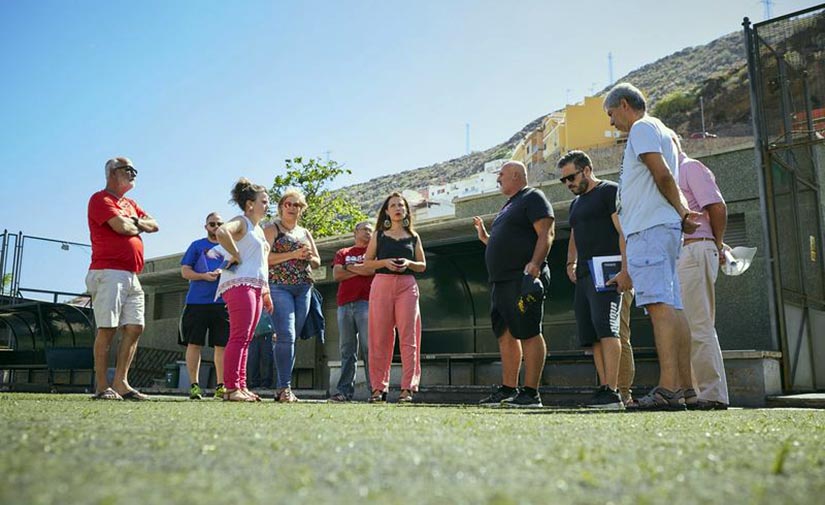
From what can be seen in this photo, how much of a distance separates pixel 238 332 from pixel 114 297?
1.10 m

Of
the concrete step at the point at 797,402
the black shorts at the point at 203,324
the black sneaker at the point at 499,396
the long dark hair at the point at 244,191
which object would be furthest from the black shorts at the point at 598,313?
the black shorts at the point at 203,324

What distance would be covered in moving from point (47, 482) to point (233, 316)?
4.77 meters

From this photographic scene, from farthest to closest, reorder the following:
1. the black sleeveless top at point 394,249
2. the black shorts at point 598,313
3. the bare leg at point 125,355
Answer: the black sleeveless top at point 394,249 → the bare leg at point 125,355 → the black shorts at point 598,313

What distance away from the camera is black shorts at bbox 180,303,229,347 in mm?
7180

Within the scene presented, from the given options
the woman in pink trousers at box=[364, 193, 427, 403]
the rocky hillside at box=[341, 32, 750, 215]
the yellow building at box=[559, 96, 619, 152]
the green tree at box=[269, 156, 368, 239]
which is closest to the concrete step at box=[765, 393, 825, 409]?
the woman in pink trousers at box=[364, 193, 427, 403]

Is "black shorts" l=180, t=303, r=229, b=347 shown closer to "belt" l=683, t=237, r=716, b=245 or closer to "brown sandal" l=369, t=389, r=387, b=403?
"brown sandal" l=369, t=389, r=387, b=403

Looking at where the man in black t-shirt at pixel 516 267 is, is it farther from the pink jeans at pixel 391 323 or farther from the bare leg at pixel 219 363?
the bare leg at pixel 219 363

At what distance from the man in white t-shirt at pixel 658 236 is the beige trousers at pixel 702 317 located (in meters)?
0.54

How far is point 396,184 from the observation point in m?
125

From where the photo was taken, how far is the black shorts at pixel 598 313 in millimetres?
5281

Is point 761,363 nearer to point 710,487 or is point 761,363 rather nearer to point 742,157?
point 742,157

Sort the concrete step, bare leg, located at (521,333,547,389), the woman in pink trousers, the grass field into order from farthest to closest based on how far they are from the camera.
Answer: the woman in pink trousers < the concrete step < bare leg, located at (521,333,547,389) < the grass field

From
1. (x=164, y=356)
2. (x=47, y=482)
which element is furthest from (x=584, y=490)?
Result: (x=164, y=356)

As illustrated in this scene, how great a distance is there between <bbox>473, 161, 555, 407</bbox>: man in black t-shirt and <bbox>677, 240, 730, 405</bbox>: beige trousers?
3.63 feet
